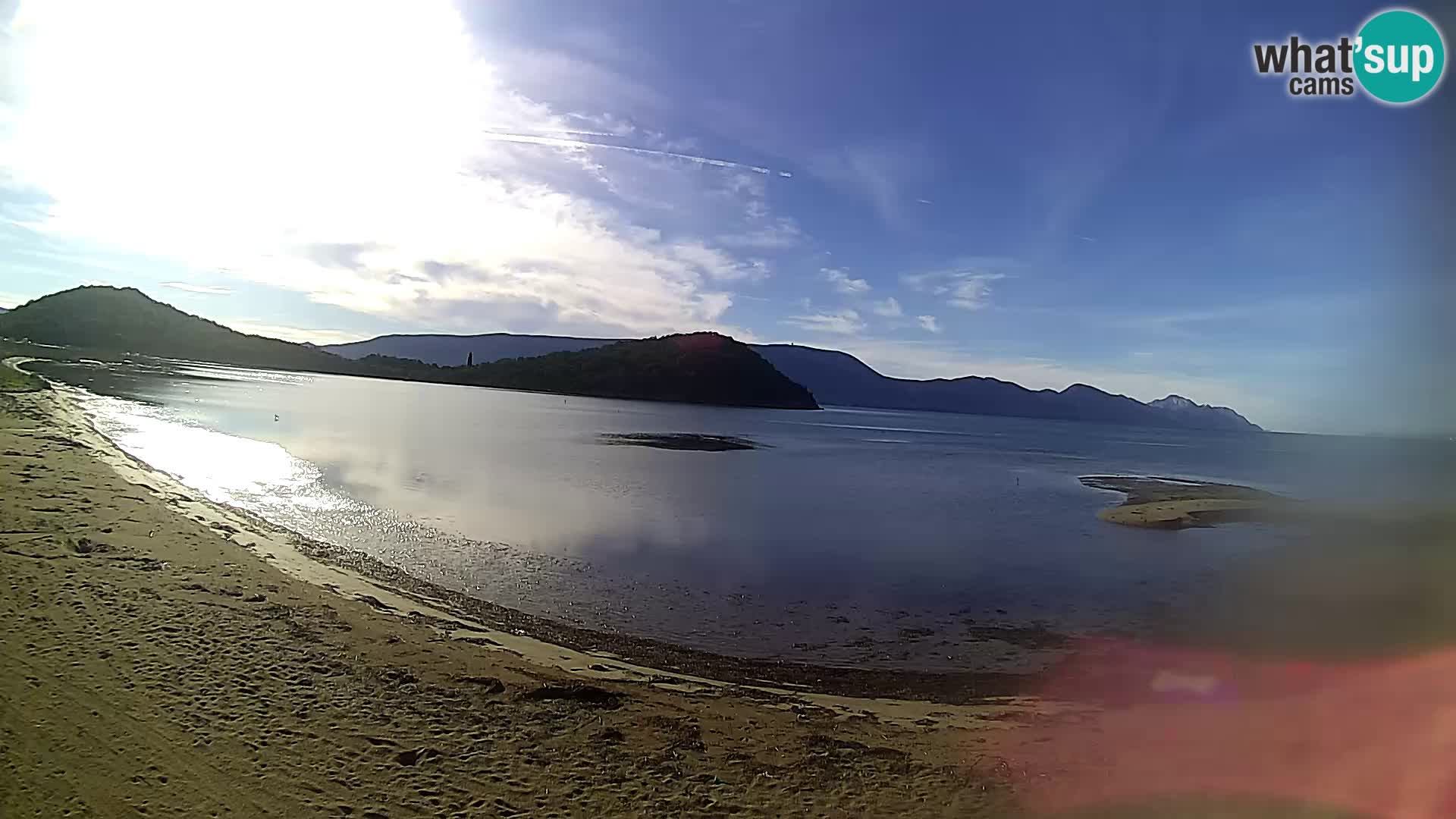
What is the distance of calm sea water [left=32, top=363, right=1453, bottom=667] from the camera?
13.7 m

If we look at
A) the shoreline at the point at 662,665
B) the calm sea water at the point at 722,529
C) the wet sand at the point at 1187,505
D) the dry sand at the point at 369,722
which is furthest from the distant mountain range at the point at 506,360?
the dry sand at the point at 369,722

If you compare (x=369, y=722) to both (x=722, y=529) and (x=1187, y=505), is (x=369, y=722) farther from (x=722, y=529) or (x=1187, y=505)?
(x=1187, y=505)

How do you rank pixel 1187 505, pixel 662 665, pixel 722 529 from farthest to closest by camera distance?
pixel 1187 505
pixel 722 529
pixel 662 665

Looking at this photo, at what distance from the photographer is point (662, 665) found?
1056cm

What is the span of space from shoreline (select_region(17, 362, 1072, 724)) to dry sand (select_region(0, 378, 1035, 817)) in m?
0.09


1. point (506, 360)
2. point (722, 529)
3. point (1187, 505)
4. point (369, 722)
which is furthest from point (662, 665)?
point (506, 360)

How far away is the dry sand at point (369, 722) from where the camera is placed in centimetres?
573

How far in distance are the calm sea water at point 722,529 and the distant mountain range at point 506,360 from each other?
11688cm

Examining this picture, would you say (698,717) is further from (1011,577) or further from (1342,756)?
(1011,577)

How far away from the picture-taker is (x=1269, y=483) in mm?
49844

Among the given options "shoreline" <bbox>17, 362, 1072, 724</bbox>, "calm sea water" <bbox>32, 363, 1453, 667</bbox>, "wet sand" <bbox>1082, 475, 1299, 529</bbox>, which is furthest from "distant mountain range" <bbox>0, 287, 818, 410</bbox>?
"shoreline" <bbox>17, 362, 1072, 724</bbox>

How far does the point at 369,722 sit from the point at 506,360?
644ft

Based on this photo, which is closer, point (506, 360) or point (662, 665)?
point (662, 665)

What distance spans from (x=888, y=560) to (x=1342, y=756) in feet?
39.9
